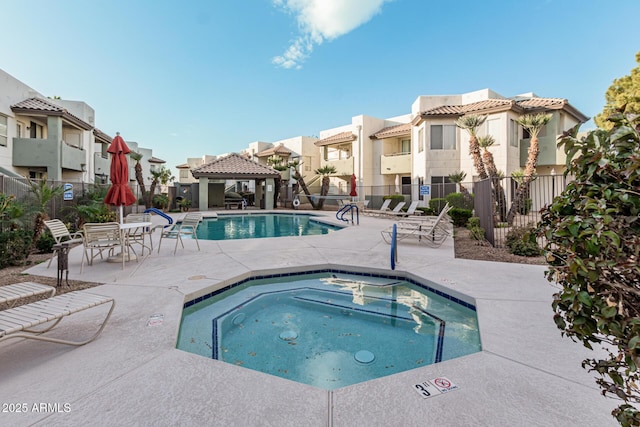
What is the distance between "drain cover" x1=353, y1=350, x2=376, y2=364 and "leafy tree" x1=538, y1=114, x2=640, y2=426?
220 centimetres

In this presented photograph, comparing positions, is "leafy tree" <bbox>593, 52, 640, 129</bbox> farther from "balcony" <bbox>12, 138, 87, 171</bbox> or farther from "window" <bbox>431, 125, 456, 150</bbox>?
"balcony" <bbox>12, 138, 87, 171</bbox>

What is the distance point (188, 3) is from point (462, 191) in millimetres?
16610

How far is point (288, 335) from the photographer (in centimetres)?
391

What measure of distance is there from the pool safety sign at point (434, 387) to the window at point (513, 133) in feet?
64.6

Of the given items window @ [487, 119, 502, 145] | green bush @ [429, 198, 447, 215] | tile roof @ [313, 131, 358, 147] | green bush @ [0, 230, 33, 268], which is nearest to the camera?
green bush @ [0, 230, 33, 268]

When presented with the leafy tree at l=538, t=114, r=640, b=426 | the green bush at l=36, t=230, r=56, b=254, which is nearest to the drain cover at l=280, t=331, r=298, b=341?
the leafy tree at l=538, t=114, r=640, b=426

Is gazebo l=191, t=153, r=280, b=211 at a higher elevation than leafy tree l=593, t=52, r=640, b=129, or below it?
below

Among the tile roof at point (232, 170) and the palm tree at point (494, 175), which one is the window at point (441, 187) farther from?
the tile roof at point (232, 170)

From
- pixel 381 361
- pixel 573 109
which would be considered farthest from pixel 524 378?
pixel 573 109

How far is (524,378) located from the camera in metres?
2.56

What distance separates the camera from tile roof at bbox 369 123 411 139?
2441cm

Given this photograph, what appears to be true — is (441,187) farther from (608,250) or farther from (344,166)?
(608,250)

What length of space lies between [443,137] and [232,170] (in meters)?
15.3

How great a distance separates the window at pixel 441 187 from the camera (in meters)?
19.6
